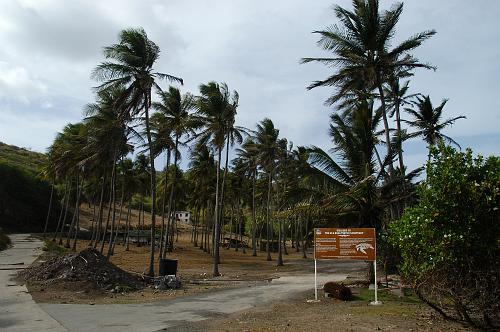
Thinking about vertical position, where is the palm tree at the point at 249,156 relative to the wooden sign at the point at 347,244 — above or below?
above

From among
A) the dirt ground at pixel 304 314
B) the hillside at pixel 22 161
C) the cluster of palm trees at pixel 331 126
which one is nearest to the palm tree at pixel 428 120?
the cluster of palm trees at pixel 331 126

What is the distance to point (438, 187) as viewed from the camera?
33.9 ft

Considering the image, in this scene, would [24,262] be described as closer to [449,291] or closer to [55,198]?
[449,291]

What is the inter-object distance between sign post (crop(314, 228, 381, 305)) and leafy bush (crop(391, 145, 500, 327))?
220 inches

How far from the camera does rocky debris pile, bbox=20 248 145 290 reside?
1984 cm

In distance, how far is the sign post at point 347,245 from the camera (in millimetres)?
16422

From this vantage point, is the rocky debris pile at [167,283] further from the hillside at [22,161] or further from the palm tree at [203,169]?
the hillside at [22,161]

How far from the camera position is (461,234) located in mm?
9922

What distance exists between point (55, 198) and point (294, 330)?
73.0m

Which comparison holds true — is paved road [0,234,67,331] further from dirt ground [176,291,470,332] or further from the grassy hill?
the grassy hill

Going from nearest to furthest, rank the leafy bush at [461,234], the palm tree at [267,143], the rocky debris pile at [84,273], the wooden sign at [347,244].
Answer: the leafy bush at [461,234]
the wooden sign at [347,244]
the rocky debris pile at [84,273]
the palm tree at [267,143]

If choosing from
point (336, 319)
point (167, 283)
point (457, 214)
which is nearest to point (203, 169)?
point (167, 283)

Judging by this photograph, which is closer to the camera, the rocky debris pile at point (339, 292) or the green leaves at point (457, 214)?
the green leaves at point (457, 214)

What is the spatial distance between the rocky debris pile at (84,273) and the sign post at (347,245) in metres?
8.91
